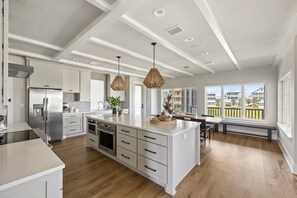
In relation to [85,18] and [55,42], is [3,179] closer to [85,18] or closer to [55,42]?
[85,18]

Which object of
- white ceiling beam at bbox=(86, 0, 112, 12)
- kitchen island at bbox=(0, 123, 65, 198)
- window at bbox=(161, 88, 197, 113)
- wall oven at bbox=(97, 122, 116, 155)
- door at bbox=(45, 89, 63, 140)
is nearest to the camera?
kitchen island at bbox=(0, 123, 65, 198)

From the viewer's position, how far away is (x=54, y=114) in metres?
4.38

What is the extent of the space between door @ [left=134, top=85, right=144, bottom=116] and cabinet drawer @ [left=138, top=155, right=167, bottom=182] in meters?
5.17

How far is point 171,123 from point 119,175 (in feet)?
4.44

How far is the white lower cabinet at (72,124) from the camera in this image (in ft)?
15.6

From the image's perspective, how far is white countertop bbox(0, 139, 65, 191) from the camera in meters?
0.86

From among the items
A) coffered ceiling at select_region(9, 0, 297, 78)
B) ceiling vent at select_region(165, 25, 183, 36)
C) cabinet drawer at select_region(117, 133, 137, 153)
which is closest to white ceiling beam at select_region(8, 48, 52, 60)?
coffered ceiling at select_region(9, 0, 297, 78)

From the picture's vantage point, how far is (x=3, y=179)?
837 millimetres

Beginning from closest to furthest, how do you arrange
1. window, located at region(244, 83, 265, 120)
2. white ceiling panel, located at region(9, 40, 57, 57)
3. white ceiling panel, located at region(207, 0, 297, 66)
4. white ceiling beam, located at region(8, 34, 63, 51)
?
1. white ceiling panel, located at region(207, 0, 297, 66)
2. white ceiling beam, located at region(8, 34, 63, 51)
3. white ceiling panel, located at region(9, 40, 57, 57)
4. window, located at region(244, 83, 265, 120)

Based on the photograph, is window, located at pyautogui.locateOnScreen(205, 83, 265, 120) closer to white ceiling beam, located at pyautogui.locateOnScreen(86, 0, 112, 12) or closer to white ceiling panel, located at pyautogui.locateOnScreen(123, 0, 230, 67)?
white ceiling panel, located at pyautogui.locateOnScreen(123, 0, 230, 67)

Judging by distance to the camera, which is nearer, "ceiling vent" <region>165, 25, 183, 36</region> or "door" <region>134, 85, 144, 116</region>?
"ceiling vent" <region>165, 25, 183, 36</region>

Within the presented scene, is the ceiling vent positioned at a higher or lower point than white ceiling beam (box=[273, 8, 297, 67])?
higher

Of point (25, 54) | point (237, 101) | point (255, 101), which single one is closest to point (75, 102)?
point (25, 54)

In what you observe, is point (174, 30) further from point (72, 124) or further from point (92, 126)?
point (72, 124)
